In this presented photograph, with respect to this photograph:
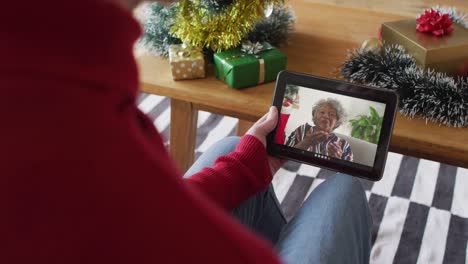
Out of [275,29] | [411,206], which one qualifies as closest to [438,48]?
[275,29]

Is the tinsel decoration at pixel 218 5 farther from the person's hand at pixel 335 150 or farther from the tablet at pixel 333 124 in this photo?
the person's hand at pixel 335 150

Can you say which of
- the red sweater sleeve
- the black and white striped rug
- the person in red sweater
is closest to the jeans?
the red sweater sleeve

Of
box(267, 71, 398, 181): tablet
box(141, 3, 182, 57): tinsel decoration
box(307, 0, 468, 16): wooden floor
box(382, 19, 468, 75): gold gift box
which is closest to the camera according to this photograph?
box(267, 71, 398, 181): tablet

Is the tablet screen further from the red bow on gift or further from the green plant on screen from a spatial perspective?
the red bow on gift

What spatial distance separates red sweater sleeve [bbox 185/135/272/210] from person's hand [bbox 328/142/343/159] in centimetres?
10

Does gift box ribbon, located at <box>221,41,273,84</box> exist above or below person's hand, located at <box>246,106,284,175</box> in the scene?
above

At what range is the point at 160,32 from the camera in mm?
1097

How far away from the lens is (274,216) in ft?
2.97

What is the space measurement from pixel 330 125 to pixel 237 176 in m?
0.17

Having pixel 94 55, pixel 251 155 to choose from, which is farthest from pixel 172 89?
pixel 94 55

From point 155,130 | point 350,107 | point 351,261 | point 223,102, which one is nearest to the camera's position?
point 155,130

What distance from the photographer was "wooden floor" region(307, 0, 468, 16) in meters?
1.32

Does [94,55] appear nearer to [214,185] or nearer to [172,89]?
[214,185]

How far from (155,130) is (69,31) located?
19cm
